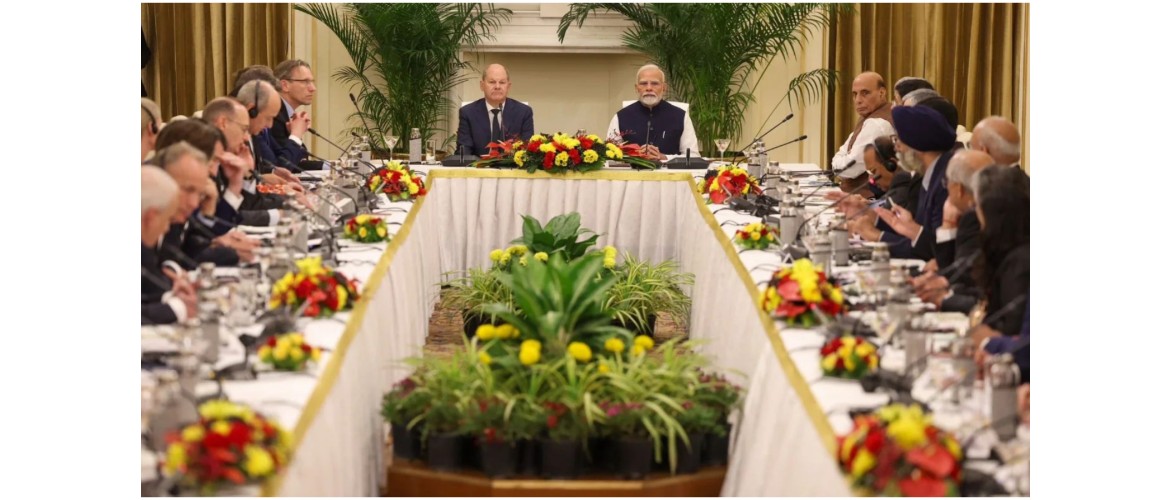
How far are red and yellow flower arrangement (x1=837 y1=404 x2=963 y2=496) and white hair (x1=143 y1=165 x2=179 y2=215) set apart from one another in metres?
2.03

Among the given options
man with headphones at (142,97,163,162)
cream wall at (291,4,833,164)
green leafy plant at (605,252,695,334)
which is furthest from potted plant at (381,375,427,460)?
cream wall at (291,4,833,164)

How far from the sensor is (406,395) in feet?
14.3

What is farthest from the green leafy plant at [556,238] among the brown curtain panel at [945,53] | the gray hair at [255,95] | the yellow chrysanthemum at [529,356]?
the brown curtain panel at [945,53]

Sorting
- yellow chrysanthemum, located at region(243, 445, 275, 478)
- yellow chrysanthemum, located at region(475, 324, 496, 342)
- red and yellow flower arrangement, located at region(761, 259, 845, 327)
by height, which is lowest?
yellow chrysanthemum, located at region(243, 445, 275, 478)

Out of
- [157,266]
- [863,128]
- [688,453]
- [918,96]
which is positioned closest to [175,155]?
[157,266]

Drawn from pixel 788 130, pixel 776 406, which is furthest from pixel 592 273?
pixel 788 130

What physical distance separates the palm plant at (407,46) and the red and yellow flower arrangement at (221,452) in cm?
752

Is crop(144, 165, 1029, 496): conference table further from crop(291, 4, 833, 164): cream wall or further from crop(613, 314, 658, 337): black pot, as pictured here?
crop(291, 4, 833, 164): cream wall

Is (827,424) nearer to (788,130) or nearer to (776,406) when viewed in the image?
(776,406)

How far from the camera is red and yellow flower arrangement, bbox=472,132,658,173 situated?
7.51 meters

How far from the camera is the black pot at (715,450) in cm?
433

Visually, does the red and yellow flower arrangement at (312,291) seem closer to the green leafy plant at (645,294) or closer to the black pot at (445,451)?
the black pot at (445,451)

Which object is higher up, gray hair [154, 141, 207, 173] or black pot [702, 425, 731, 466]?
gray hair [154, 141, 207, 173]

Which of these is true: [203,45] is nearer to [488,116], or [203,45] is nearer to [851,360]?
[488,116]
